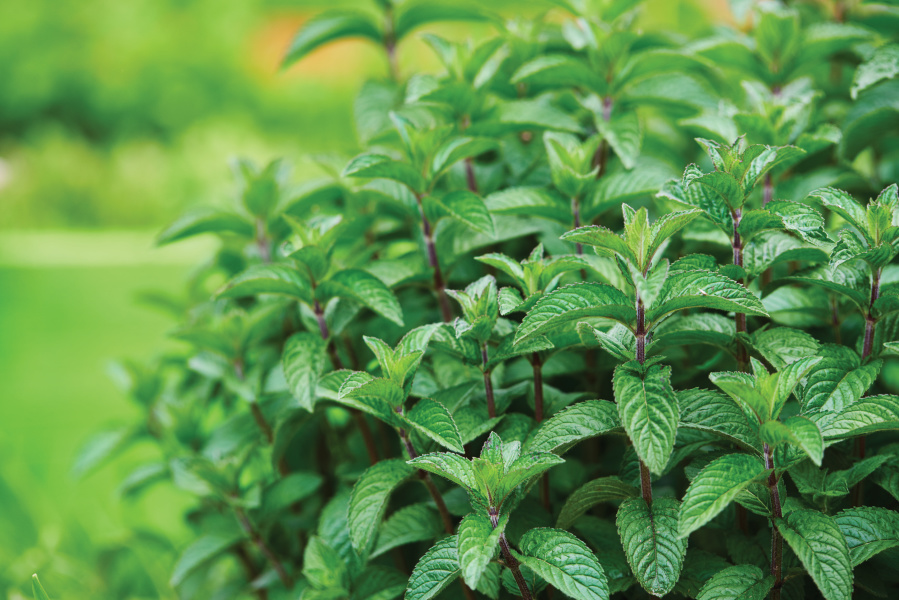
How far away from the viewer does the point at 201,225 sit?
3.44 feet

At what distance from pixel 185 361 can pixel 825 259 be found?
0.93 meters

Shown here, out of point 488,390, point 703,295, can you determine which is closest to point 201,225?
point 488,390

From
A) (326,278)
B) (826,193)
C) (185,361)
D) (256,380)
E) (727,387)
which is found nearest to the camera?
(727,387)

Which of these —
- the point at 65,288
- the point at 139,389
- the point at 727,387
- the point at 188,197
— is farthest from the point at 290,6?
the point at 727,387

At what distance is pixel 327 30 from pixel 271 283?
0.50m

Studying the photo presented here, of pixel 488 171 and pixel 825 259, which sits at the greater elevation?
pixel 488 171

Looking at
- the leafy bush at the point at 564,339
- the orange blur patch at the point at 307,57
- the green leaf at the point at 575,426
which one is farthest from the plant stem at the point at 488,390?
the orange blur patch at the point at 307,57

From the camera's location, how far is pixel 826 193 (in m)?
0.75

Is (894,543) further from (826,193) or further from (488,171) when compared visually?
(488,171)

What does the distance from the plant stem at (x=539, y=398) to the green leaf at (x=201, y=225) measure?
481mm

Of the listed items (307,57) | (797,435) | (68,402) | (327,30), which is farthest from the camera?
(307,57)

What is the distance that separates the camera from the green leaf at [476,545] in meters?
0.63

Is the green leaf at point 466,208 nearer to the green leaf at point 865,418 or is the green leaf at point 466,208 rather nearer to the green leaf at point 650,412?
the green leaf at point 650,412

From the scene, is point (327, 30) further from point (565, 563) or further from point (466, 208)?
point (565, 563)
